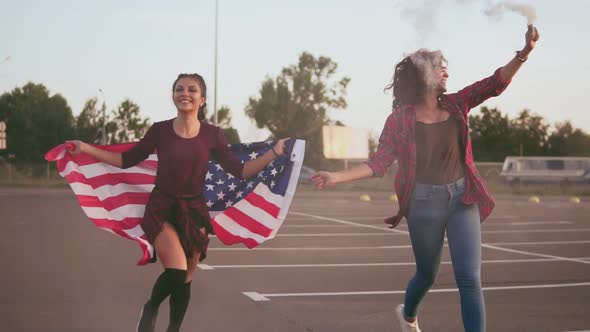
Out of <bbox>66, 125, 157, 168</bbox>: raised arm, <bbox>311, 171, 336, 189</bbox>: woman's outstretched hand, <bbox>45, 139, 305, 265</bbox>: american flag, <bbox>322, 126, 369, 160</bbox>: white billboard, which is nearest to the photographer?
<bbox>311, 171, 336, 189</bbox>: woman's outstretched hand

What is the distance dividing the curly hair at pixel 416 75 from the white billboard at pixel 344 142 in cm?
4915

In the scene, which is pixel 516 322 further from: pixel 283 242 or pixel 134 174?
pixel 283 242

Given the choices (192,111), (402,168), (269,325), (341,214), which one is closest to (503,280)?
(269,325)

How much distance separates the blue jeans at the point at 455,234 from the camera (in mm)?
5078

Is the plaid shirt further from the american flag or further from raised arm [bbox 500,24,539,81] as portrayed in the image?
the american flag

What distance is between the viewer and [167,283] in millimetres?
5273

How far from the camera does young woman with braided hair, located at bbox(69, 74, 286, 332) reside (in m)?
5.29

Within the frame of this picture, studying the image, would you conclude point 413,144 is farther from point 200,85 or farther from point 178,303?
point 178,303

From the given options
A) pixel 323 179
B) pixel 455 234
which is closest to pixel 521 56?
pixel 455 234

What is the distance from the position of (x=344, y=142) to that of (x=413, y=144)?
49754 millimetres

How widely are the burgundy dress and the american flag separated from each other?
422 millimetres

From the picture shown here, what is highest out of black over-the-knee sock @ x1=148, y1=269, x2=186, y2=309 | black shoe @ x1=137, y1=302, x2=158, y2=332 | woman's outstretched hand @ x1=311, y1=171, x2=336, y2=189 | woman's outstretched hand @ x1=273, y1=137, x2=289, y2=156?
woman's outstretched hand @ x1=273, y1=137, x2=289, y2=156

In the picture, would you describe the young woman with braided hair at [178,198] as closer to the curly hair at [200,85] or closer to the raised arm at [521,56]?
the curly hair at [200,85]

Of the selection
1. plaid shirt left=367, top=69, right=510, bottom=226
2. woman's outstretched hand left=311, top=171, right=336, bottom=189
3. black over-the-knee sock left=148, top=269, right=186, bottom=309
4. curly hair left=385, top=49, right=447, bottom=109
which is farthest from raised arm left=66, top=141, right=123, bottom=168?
curly hair left=385, top=49, right=447, bottom=109
